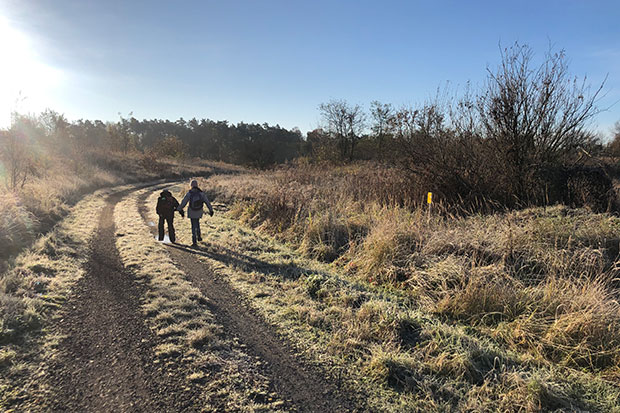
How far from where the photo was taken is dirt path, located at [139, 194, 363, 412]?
2.90 m

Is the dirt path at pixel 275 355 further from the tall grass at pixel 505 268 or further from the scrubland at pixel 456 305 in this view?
the tall grass at pixel 505 268

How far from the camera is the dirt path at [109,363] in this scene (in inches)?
111

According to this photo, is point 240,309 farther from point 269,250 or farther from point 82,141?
point 82,141

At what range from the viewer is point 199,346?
3.65m

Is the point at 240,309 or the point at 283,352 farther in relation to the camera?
the point at 240,309

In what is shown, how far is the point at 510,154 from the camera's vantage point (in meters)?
8.66

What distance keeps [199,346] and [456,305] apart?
3519 millimetres

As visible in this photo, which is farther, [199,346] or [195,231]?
[195,231]

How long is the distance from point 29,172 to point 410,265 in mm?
20178

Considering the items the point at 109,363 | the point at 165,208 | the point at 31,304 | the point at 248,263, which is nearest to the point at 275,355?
the point at 109,363

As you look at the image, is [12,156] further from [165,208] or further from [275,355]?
[275,355]

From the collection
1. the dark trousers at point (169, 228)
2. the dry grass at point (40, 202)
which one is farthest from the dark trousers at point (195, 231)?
the dry grass at point (40, 202)

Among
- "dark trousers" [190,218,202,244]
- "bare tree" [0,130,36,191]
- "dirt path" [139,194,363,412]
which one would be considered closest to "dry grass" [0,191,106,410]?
"dirt path" [139,194,363,412]

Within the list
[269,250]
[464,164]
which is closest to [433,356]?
[269,250]
